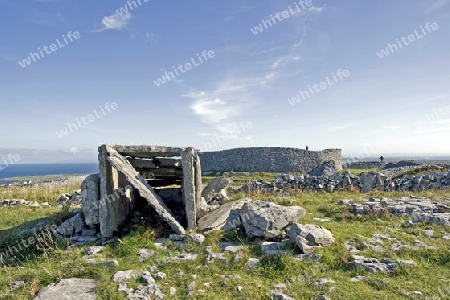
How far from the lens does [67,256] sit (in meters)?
6.22

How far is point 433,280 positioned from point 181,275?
4.52 meters

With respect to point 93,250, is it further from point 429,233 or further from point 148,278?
point 429,233

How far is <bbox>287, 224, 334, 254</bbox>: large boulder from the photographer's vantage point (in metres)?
6.07

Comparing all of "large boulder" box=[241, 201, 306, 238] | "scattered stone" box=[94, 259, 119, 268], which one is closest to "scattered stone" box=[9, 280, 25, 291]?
"scattered stone" box=[94, 259, 119, 268]

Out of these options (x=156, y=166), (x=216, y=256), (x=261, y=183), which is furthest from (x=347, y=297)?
(x=261, y=183)

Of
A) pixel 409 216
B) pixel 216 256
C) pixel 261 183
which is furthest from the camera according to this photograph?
pixel 261 183

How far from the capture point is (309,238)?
6324 mm

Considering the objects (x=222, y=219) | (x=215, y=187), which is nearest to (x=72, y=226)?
(x=222, y=219)

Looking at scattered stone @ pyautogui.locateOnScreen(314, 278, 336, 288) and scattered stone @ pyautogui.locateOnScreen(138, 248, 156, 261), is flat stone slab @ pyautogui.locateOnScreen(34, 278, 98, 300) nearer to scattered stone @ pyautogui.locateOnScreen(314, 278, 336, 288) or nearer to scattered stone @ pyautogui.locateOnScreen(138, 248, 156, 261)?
scattered stone @ pyautogui.locateOnScreen(138, 248, 156, 261)

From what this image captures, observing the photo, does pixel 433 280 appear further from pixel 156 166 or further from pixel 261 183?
pixel 261 183

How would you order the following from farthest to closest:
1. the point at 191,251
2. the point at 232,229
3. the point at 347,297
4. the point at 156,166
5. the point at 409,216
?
the point at 156,166
the point at 409,216
the point at 232,229
the point at 191,251
the point at 347,297

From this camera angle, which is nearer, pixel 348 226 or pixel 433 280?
pixel 433 280

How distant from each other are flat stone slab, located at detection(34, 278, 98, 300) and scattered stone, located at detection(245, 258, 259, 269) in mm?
2782

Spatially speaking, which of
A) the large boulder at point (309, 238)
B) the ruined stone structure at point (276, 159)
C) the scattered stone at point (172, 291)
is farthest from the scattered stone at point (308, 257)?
the ruined stone structure at point (276, 159)
